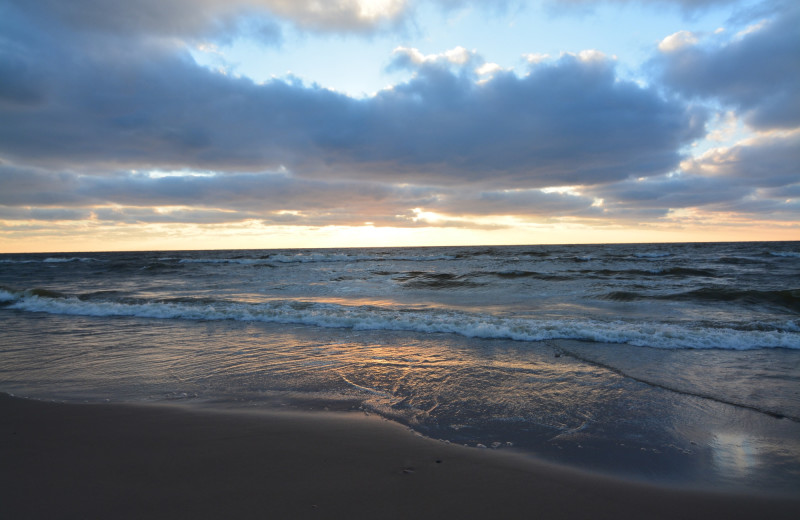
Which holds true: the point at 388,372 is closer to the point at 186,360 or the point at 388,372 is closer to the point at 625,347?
the point at 186,360

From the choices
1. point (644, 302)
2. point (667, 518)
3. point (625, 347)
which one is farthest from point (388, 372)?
point (644, 302)

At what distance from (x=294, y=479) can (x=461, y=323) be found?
6.57m

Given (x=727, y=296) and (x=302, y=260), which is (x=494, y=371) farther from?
(x=302, y=260)

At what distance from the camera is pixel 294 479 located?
120 inches

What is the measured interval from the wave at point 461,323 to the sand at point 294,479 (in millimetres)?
5225

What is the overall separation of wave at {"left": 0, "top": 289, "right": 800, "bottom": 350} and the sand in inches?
206

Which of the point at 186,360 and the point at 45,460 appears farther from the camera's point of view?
the point at 186,360

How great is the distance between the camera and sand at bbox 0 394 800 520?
268 cm

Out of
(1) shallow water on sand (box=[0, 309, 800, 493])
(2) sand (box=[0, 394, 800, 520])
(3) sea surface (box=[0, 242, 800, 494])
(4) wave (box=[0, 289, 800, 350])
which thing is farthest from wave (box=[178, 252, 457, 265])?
(2) sand (box=[0, 394, 800, 520])

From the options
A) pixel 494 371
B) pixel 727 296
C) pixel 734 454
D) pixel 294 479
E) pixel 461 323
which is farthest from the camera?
pixel 727 296

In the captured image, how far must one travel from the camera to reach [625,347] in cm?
759

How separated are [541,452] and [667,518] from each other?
1025 mm

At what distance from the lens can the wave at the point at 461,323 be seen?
785 cm

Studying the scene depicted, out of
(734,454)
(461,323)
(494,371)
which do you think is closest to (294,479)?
(494,371)
